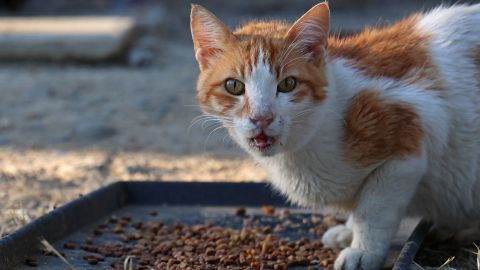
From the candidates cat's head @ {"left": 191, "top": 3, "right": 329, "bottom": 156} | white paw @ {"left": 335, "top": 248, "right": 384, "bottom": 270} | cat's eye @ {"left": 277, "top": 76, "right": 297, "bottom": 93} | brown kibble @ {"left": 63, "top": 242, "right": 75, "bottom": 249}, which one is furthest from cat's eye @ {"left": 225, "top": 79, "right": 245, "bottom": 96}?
brown kibble @ {"left": 63, "top": 242, "right": 75, "bottom": 249}

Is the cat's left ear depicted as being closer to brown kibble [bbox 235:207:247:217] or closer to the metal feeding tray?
the metal feeding tray

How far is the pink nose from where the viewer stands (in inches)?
88.0

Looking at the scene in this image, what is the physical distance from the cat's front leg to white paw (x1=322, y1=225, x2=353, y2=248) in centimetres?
23

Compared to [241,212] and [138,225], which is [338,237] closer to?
[241,212]

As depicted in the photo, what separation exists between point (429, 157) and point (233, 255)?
72cm

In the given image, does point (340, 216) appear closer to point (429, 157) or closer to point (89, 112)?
point (429, 157)

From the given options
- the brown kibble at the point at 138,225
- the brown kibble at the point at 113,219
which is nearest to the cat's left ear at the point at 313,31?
the brown kibble at the point at 138,225

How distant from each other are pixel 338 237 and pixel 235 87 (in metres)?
0.71

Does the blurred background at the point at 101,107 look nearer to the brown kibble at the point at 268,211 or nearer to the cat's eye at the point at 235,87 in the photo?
the brown kibble at the point at 268,211

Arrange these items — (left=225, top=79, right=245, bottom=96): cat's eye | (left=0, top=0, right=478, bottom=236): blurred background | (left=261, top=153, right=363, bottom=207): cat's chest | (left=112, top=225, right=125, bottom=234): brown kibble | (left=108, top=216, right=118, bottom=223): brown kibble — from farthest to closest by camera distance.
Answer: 1. (left=0, top=0, right=478, bottom=236): blurred background
2. (left=108, top=216, right=118, bottom=223): brown kibble
3. (left=112, top=225, right=125, bottom=234): brown kibble
4. (left=261, top=153, right=363, bottom=207): cat's chest
5. (left=225, top=79, right=245, bottom=96): cat's eye

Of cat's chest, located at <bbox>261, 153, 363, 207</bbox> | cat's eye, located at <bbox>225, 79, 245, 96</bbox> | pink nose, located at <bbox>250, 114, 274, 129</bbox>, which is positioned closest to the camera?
pink nose, located at <bbox>250, 114, 274, 129</bbox>

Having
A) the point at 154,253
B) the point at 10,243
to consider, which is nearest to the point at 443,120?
the point at 154,253

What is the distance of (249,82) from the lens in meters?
2.32

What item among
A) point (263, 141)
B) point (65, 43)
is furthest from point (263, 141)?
point (65, 43)
